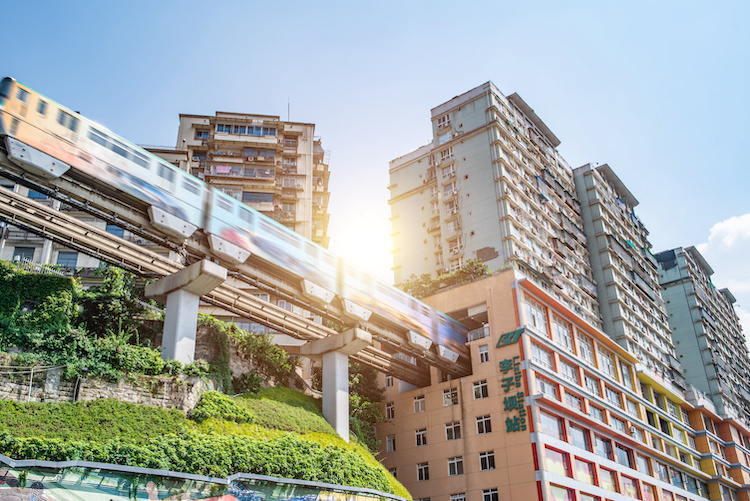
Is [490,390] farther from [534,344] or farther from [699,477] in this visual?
[699,477]

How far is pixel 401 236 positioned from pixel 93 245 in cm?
4110

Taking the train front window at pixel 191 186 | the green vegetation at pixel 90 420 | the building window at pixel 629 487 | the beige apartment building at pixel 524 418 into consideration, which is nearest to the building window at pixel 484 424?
the beige apartment building at pixel 524 418

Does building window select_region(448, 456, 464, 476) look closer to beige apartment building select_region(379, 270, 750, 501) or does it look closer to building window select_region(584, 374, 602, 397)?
beige apartment building select_region(379, 270, 750, 501)

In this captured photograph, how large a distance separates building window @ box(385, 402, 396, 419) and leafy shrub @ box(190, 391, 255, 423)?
16910mm

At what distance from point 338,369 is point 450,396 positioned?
9345mm

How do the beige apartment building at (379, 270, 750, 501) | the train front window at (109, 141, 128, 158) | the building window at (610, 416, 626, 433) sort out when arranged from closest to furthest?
the train front window at (109, 141, 128, 158), the beige apartment building at (379, 270, 750, 501), the building window at (610, 416, 626, 433)

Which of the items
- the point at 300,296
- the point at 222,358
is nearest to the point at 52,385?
the point at 222,358

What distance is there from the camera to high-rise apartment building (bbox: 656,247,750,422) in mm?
77438

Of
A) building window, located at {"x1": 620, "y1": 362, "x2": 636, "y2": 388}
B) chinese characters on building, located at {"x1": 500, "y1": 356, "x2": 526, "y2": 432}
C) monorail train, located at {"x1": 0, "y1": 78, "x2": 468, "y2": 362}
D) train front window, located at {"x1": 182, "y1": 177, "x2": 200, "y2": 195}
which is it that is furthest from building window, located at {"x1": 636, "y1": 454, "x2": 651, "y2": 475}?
train front window, located at {"x1": 182, "y1": 177, "x2": 200, "y2": 195}

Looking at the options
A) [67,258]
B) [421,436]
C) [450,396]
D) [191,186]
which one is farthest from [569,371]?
[67,258]

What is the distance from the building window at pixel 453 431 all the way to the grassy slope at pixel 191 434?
7973mm

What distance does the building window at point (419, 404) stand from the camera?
41.8 meters

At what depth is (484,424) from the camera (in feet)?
125

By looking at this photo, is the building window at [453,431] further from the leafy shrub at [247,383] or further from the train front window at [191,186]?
the train front window at [191,186]
